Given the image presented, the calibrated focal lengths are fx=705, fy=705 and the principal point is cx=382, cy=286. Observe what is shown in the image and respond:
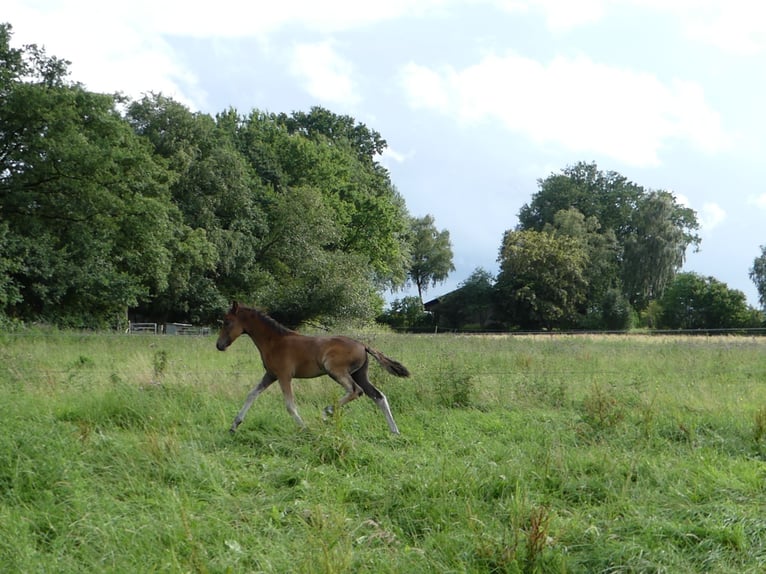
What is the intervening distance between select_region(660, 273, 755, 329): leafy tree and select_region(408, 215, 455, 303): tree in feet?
87.7

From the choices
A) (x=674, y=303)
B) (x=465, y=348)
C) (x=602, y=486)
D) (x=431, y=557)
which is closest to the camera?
(x=431, y=557)

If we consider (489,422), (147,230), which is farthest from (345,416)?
(147,230)

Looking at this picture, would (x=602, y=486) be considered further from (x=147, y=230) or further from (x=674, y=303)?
(x=674, y=303)

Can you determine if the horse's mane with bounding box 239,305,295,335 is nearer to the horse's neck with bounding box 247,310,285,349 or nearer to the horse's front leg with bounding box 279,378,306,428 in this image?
the horse's neck with bounding box 247,310,285,349

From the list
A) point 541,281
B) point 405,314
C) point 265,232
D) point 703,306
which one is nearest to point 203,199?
point 265,232

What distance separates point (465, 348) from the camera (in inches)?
696

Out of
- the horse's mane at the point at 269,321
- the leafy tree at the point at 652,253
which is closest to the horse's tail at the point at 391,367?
the horse's mane at the point at 269,321

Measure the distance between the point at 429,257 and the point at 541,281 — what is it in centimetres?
2297

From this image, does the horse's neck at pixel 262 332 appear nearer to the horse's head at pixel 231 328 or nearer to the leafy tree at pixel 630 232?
the horse's head at pixel 231 328

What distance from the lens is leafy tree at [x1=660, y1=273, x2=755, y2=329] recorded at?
5681 centimetres

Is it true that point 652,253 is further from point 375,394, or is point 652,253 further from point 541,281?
point 375,394

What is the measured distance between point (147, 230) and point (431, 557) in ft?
91.8

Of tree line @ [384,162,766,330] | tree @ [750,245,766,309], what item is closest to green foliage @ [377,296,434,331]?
tree line @ [384,162,766,330]

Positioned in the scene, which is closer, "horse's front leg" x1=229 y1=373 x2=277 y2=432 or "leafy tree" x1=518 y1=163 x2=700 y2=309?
"horse's front leg" x1=229 y1=373 x2=277 y2=432
